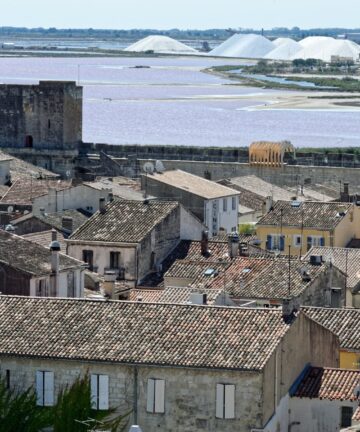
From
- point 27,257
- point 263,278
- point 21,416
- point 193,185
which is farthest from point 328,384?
point 193,185

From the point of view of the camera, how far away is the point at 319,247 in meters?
34.7

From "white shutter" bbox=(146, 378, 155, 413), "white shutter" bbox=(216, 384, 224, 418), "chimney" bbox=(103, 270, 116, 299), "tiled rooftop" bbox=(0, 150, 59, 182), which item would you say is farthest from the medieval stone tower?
"white shutter" bbox=(216, 384, 224, 418)

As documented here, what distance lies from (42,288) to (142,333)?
611 cm

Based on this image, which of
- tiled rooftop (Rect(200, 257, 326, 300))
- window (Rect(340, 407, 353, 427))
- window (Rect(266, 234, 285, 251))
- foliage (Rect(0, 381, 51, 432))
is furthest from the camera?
window (Rect(266, 234, 285, 251))

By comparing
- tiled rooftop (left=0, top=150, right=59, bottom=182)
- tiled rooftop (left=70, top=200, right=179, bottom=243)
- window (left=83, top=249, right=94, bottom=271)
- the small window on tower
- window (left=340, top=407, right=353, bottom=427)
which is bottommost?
the small window on tower

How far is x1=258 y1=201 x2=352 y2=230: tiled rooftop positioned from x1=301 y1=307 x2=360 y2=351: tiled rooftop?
41.1 ft

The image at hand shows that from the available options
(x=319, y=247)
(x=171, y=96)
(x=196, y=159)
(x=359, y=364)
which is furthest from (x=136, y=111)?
(x=359, y=364)

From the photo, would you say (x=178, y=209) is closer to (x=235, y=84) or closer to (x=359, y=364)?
(x=359, y=364)

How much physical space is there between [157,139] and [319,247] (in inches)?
2272

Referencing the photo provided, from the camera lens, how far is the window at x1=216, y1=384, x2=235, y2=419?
1977 cm

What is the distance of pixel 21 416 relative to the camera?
16922 mm

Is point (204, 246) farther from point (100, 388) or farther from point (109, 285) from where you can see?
point (100, 388)

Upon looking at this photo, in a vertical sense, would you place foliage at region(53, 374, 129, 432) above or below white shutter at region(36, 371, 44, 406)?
above

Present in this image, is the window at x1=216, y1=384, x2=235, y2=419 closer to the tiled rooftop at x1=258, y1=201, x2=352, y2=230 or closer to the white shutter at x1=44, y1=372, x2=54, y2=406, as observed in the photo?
the white shutter at x1=44, y1=372, x2=54, y2=406
